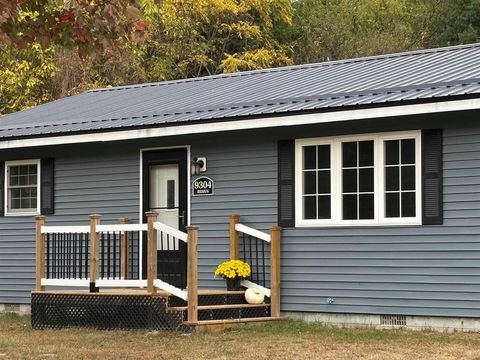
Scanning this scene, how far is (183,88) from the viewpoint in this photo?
16562 mm

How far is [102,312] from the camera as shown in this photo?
40.4 ft

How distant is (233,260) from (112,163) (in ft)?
9.02

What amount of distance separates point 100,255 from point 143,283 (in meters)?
1.83

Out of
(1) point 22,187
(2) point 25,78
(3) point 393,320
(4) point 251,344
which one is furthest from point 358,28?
(4) point 251,344

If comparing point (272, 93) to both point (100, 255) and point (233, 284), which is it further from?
point (100, 255)

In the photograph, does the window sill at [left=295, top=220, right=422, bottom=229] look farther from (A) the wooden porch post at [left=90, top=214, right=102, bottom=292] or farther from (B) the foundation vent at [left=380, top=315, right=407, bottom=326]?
(A) the wooden porch post at [left=90, top=214, right=102, bottom=292]

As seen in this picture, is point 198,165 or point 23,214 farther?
point 23,214

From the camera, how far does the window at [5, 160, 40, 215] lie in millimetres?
15320

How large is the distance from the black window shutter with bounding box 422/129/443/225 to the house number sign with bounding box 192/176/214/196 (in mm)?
3236

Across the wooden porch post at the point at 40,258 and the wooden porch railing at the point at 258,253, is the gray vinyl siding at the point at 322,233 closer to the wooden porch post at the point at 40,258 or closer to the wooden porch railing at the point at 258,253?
the wooden porch railing at the point at 258,253

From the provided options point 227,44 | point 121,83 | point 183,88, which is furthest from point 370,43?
point 183,88

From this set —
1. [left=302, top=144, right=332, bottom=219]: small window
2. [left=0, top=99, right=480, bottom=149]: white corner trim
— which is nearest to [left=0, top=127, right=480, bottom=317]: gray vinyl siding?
[left=302, top=144, right=332, bottom=219]: small window

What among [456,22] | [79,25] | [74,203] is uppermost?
[456,22]

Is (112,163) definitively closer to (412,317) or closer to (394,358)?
(412,317)
